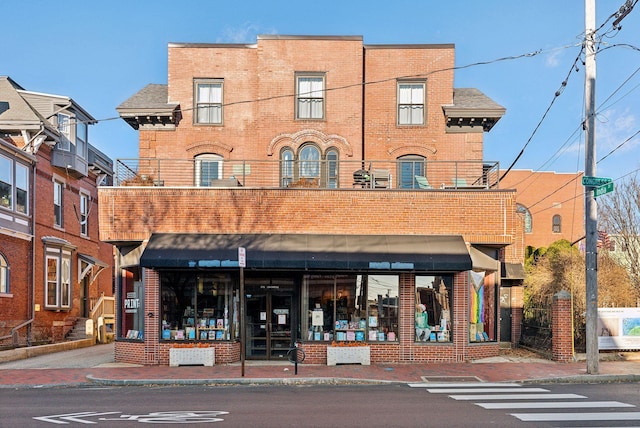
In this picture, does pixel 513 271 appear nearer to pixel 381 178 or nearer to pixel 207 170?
pixel 381 178

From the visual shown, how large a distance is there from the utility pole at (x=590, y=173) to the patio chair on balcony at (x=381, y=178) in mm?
6410

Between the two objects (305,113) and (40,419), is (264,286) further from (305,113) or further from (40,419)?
(40,419)

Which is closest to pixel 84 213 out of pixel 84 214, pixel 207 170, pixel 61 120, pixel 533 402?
pixel 84 214

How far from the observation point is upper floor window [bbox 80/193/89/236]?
30578 mm

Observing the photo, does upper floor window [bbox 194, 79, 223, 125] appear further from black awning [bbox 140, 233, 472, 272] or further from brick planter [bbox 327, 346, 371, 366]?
brick planter [bbox 327, 346, 371, 366]

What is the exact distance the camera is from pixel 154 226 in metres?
18.7

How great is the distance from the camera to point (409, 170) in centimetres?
2227

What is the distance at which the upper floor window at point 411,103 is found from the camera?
22.5 m

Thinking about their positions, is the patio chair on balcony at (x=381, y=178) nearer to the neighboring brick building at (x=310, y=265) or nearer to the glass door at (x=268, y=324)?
the neighboring brick building at (x=310, y=265)

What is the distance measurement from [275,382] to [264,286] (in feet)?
15.9

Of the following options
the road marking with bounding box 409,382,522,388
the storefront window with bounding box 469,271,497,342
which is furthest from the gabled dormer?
the road marking with bounding box 409,382,522,388

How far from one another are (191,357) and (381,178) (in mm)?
8255

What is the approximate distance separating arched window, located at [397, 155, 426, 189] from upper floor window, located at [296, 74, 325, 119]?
3.47m

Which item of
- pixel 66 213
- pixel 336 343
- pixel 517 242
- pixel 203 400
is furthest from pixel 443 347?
pixel 66 213
